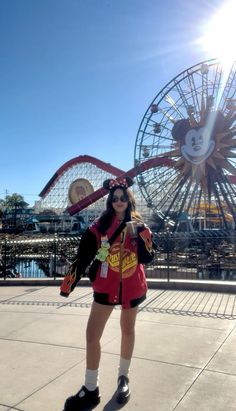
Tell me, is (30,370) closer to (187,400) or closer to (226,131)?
(187,400)

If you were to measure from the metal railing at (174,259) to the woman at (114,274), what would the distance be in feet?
20.4

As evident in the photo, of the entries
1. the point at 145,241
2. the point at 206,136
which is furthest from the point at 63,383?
the point at 206,136

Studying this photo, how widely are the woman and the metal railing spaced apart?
6.21 metres

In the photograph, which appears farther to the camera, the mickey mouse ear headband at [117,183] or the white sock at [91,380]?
the mickey mouse ear headband at [117,183]

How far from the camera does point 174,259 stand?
12062 millimetres

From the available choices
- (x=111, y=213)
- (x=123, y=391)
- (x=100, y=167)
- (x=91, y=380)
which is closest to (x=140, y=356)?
(x=123, y=391)

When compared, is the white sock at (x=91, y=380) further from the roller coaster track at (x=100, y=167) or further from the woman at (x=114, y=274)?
the roller coaster track at (x=100, y=167)

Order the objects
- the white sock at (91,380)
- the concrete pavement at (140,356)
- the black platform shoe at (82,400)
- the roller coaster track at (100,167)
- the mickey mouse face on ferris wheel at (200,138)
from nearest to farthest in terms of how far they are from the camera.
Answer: the black platform shoe at (82,400) < the white sock at (91,380) < the concrete pavement at (140,356) < the mickey mouse face on ferris wheel at (200,138) < the roller coaster track at (100,167)

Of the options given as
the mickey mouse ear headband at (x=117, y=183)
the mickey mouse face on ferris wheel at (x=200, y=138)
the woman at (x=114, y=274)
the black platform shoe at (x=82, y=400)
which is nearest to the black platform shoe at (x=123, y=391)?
the woman at (x=114, y=274)

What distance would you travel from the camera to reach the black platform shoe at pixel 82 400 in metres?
2.78

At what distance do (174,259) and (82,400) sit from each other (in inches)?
372

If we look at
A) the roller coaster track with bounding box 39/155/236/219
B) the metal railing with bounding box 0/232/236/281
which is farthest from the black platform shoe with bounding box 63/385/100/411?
the roller coaster track with bounding box 39/155/236/219

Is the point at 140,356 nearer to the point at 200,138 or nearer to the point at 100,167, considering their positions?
the point at 200,138

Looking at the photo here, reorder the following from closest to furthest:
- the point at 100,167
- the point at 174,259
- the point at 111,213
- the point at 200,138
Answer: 1. the point at 111,213
2. the point at 174,259
3. the point at 200,138
4. the point at 100,167
